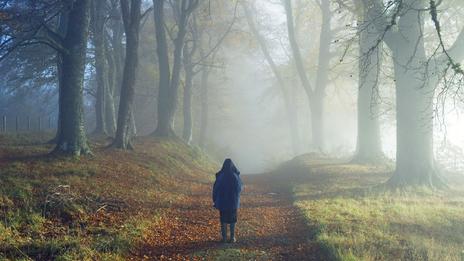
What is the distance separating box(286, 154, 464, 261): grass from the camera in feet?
26.3

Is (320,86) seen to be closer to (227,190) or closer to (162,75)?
(162,75)

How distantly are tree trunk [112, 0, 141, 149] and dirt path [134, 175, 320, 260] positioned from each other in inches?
210

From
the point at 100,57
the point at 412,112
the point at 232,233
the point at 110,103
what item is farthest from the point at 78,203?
the point at 110,103

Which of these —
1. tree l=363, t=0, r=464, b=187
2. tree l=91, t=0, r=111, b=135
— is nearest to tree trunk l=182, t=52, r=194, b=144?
tree l=91, t=0, r=111, b=135

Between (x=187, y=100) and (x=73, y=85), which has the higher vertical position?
(x=187, y=100)

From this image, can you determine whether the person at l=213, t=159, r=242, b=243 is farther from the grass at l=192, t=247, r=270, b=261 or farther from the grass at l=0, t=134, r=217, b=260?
the grass at l=0, t=134, r=217, b=260

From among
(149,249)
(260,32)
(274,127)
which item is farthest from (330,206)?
(274,127)

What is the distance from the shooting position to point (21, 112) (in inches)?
1737

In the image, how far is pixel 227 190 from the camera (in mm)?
9180

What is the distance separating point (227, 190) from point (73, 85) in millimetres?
7112

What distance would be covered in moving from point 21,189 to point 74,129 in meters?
3.98

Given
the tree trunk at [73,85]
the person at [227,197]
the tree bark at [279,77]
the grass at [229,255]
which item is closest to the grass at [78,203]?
the tree trunk at [73,85]

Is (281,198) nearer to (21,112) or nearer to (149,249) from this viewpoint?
(149,249)

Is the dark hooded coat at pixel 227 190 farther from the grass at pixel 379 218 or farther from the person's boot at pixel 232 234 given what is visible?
the grass at pixel 379 218
